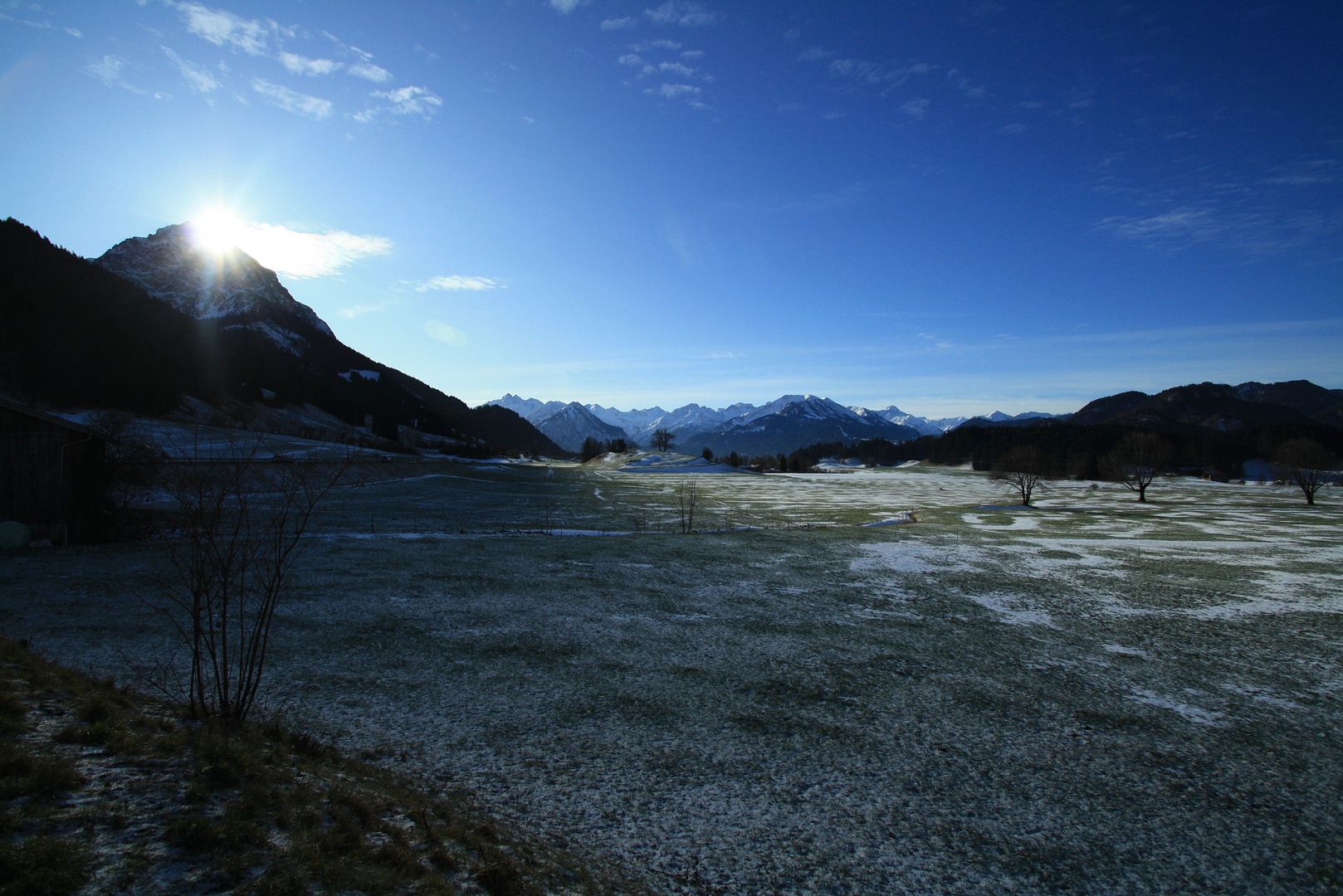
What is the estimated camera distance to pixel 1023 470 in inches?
2884

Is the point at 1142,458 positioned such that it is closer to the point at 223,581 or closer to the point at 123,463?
the point at 223,581

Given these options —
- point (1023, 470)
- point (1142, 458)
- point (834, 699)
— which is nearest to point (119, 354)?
point (834, 699)

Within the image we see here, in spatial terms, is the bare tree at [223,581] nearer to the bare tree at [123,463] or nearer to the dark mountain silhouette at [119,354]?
the bare tree at [123,463]

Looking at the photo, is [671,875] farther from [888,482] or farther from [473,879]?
[888,482]

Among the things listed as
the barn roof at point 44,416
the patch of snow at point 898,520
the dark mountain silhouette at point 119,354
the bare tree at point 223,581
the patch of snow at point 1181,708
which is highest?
the dark mountain silhouette at point 119,354

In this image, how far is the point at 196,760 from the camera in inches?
Answer: 246

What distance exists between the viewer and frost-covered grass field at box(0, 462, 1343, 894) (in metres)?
7.16

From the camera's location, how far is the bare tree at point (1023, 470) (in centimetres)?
6925

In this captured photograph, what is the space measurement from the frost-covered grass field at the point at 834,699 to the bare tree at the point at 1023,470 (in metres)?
47.2

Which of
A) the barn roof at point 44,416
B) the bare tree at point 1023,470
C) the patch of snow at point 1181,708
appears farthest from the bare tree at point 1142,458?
the barn roof at point 44,416

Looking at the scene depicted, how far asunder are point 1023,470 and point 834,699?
75.1 meters

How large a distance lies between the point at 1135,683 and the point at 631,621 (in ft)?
38.9

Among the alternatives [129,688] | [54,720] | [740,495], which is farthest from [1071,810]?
[740,495]

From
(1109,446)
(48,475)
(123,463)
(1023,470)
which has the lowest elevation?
(1023,470)
